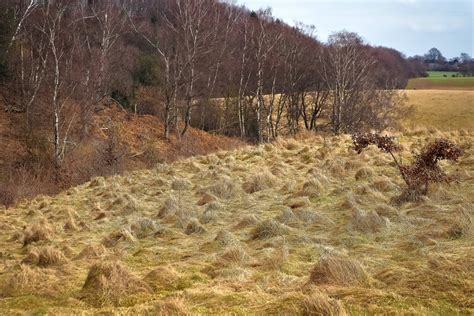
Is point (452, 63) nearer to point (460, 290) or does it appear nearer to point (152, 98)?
point (152, 98)

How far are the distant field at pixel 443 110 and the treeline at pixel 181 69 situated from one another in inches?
192

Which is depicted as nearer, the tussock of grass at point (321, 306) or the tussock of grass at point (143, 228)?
the tussock of grass at point (321, 306)

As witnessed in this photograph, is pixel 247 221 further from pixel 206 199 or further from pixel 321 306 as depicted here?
pixel 321 306

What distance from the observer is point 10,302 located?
5395 millimetres

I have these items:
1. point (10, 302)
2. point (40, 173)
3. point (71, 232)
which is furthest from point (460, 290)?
point (40, 173)

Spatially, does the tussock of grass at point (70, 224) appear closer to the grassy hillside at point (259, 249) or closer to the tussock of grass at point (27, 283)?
the grassy hillside at point (259, 249)

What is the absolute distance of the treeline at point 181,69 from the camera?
988 inches

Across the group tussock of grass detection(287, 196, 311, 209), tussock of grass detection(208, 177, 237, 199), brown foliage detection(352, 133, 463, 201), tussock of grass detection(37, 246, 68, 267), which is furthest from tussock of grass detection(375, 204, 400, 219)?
tussock of grass detection(37, 246, 68, 267)

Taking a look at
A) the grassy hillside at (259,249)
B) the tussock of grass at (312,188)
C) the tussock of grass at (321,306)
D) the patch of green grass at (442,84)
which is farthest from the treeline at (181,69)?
the patch of green grass at (442,84)

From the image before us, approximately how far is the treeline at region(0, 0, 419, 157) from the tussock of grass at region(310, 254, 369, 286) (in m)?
18.4

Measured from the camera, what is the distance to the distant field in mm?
43469

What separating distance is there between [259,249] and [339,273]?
6.56 feet

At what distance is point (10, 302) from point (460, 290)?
478 cm

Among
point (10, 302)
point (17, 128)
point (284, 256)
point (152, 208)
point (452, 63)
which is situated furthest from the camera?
point (452, 63)
